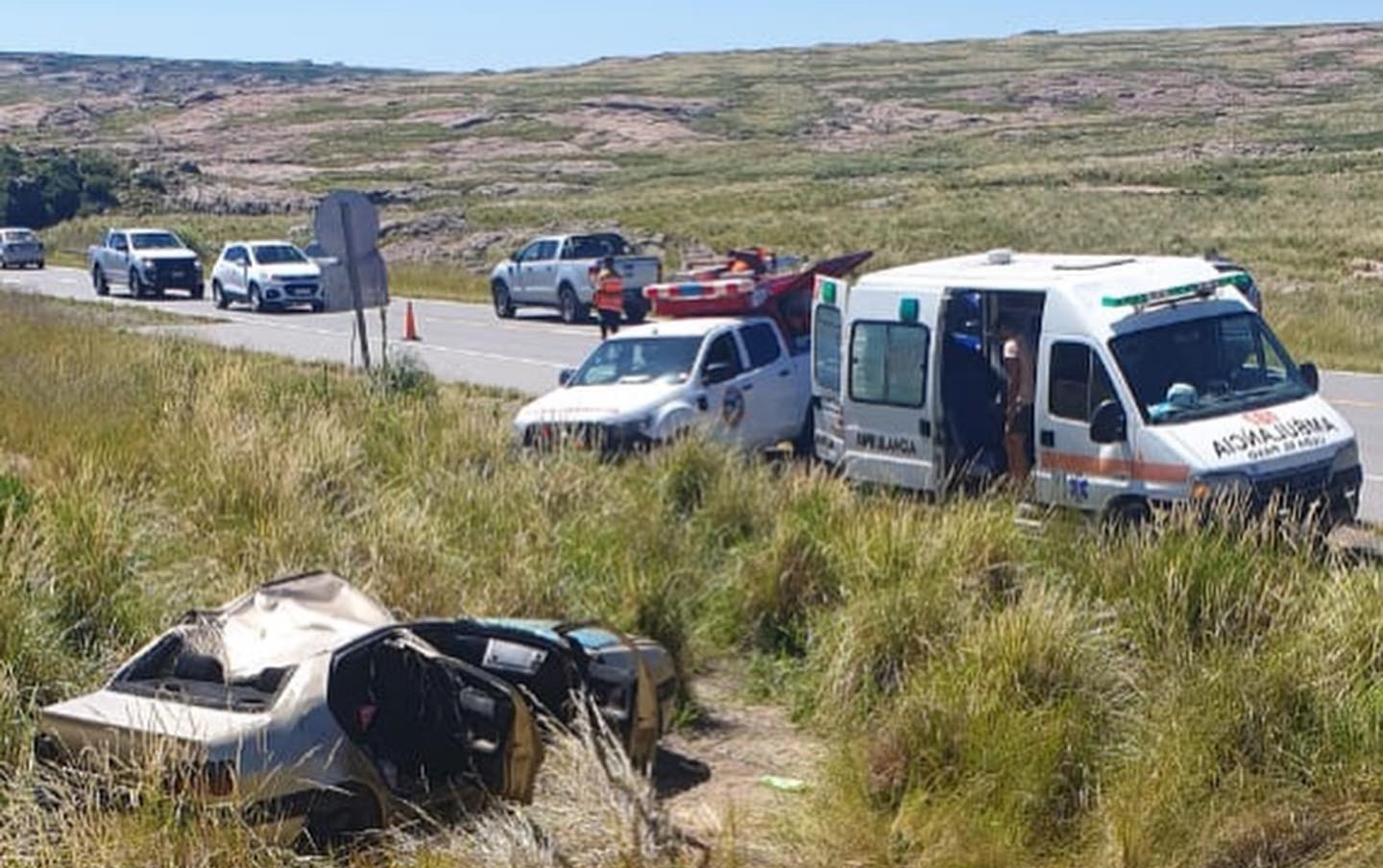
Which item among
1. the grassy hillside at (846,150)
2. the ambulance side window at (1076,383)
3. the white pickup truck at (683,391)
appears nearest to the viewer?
the ambulance side window at (1076,383)

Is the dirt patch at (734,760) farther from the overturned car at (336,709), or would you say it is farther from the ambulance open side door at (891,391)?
the ambulance open side door at (891,391)

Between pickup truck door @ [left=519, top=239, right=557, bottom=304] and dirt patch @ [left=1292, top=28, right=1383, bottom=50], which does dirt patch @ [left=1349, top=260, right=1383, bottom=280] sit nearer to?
pickup truck door @ [left=519, top=239, right=557, bottom=304]

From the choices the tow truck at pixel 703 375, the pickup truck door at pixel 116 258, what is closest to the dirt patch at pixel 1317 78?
the pickup truck door at pixel 116 258

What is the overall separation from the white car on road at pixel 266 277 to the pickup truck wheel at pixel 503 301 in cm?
389

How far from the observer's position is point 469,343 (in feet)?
99.3

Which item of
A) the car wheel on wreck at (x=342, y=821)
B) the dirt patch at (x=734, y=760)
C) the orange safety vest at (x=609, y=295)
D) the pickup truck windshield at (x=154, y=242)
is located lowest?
the pickup truck windshield at (x=154, y=242)

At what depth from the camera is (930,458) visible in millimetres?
13477

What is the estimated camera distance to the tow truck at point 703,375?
1580cm

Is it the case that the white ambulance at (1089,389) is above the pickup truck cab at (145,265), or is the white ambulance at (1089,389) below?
above

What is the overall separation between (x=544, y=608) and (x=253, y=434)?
12.8 feet

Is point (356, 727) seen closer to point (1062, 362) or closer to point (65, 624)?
point (65, 624)

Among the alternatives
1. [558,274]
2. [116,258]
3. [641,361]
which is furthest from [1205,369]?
[116,258]

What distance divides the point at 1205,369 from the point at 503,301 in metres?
25.0

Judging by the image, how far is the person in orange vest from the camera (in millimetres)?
29984
